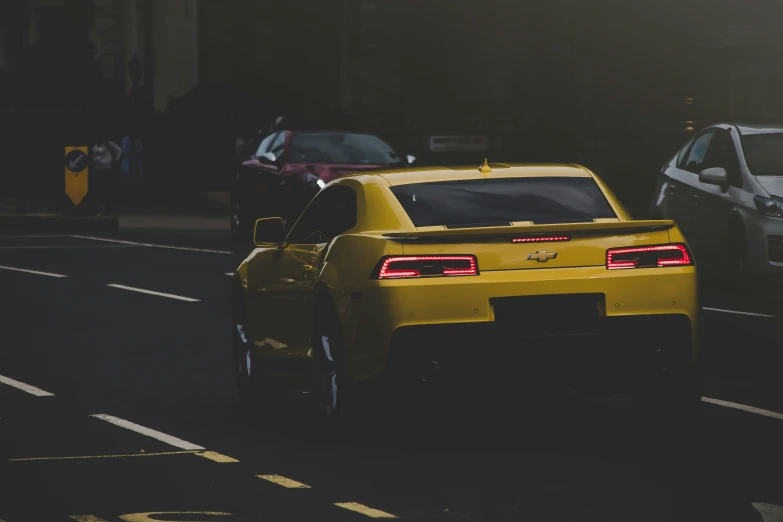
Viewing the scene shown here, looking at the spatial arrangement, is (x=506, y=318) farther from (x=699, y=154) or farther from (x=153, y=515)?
(x=699, y=154)

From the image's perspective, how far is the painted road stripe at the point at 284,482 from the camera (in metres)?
8.65

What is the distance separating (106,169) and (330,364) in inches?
1056

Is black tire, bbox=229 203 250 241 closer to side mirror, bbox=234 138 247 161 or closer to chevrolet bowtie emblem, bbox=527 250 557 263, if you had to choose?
side mirror, bbox=234 138 247 161

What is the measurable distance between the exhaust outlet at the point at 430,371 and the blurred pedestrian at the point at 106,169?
2634cm

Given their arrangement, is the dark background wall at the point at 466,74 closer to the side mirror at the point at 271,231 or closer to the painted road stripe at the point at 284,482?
the side mirror at the point at 271,231

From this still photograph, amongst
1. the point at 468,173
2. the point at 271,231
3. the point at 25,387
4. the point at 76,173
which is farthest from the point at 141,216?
the point at 468,173

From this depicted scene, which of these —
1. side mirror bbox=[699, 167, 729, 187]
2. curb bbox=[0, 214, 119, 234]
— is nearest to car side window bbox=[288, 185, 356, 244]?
side mirror bbox=[699, 167, 729, 187]

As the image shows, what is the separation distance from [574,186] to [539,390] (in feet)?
5.05

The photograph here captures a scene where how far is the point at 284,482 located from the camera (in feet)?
28.8

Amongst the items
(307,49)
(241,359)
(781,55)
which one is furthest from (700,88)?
(241,359)

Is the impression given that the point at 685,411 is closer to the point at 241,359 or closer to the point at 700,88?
the point at 241,359

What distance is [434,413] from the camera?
11.2 m

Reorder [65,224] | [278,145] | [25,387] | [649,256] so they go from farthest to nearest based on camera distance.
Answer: [65,224] < [278,145] < [25,387] < [649,256]

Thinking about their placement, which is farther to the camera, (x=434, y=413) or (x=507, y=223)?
(x=434, y=413)
